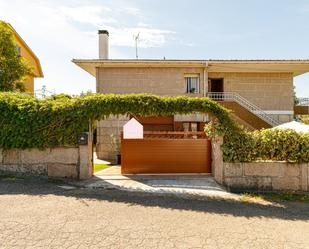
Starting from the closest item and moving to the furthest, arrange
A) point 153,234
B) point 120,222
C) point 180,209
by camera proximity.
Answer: point 153,234
point 120,222
point 180,209

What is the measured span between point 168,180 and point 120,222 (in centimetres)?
412

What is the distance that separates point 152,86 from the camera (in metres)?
Result: 16.2

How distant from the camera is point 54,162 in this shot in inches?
341

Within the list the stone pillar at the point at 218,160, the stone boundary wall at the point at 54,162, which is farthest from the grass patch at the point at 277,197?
the stone boundary wall at the point at 54,162

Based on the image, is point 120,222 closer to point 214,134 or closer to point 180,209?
point 180,209

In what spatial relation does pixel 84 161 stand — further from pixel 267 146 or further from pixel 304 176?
pixel 304 176

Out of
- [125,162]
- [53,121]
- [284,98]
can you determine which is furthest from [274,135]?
[284,98]

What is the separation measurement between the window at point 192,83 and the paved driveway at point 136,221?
1067 cm

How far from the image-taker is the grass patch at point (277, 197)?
7395mm

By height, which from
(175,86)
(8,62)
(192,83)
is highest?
(8,62)

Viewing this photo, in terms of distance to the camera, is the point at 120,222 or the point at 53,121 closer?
the point at 120,222

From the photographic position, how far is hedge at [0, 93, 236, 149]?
8.40 meters

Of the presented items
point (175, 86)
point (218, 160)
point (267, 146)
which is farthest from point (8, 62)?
point (267, 146)

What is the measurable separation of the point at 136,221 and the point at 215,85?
1491cm
